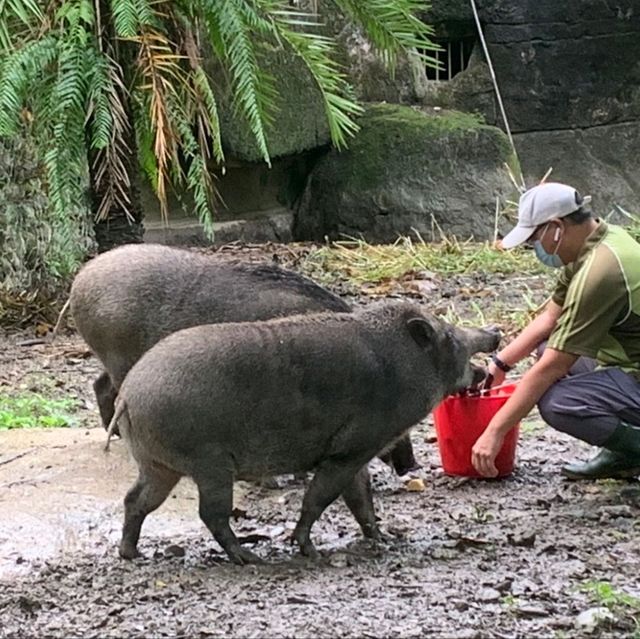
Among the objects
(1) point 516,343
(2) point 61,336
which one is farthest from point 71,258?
(1) point 516,343

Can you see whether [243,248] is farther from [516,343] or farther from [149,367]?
[149,367]

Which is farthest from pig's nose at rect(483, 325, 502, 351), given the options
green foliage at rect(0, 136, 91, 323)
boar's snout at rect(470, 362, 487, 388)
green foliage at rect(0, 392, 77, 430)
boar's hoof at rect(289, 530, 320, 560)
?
green foliage at rect(0, 136, 91, 323)

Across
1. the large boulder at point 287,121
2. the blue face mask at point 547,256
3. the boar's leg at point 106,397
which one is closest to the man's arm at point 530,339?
the blue face mask at point 547,256

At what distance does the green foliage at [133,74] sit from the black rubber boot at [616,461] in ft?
8.85

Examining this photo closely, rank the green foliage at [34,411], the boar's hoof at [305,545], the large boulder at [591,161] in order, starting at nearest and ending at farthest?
the boar's hoof at [305,545]
the green foliage at [34,411]
the large boulder at [591,161]

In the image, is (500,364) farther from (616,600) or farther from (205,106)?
(205,106)

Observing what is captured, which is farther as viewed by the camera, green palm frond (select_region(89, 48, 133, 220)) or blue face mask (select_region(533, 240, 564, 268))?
green palm frond (select_region(89, 48, 133, 220))

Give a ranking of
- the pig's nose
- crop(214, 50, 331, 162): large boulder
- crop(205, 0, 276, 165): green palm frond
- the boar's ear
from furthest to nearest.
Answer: crop(214, 50, 331, 162): large boulder
crop(205, 0, 276, 165): green palm frond
the pig's nose
the boar's ear

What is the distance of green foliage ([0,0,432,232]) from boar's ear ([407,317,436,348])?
2.59 metres

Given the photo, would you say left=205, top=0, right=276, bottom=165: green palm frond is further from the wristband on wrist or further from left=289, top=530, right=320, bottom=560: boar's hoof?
left=289, top=530, right=320, bottom=560: boar's hoof

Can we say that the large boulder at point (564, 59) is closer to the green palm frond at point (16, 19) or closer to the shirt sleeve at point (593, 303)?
the green palm frond at point (16, 19)

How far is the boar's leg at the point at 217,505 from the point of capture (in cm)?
441

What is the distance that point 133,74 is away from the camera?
7.75 meters

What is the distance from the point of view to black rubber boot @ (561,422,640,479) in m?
5.22
